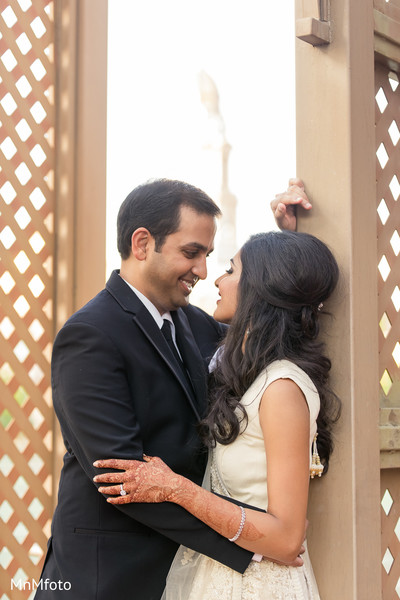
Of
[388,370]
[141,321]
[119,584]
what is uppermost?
[141,321]

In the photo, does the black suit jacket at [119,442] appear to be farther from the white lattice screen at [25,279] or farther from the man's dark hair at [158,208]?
the white lattice screen at [25,279]

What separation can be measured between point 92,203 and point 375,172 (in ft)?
5.05

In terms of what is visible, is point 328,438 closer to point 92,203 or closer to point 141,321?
point 141,321

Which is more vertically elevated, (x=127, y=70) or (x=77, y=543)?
(x=127, y=70)

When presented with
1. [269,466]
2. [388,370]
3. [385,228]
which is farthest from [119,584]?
[385,228]

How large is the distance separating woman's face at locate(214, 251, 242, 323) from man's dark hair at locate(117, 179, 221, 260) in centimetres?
28

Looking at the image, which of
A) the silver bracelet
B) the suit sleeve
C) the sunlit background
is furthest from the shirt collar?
the sunlit background

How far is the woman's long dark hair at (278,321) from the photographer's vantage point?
2.51 meters

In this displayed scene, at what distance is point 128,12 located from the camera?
26188mm

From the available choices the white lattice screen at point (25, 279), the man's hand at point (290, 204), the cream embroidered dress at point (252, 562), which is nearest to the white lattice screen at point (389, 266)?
the man's hand at point (290, 204)

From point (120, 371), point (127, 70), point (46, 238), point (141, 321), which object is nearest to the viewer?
point (120, 371)

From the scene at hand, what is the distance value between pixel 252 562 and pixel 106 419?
64cm

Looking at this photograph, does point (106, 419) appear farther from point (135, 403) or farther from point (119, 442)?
point (135, 403)

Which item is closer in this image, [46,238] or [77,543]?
[77,543]
